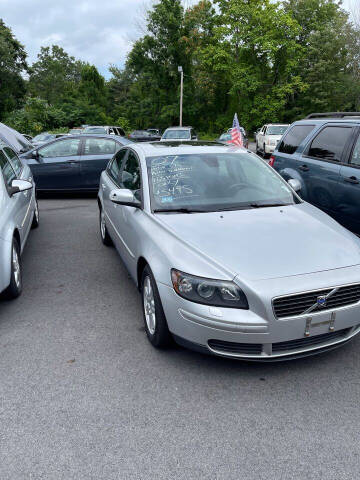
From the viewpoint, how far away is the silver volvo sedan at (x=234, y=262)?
287cm

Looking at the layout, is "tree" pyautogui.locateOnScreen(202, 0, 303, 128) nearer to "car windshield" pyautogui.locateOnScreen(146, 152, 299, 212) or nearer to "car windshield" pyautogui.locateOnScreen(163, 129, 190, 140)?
"car windshield" pyautogui.locateOnScreen(163, 129, 190, 140)

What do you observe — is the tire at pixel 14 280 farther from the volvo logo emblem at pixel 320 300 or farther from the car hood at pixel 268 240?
the volvo logo emblem at pixel 320 300

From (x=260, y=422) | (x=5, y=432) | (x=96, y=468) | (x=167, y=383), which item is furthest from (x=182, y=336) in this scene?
(x=5, y=432)

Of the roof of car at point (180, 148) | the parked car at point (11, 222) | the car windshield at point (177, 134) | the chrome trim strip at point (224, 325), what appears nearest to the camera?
the chrome trim strip at point (224, 325)

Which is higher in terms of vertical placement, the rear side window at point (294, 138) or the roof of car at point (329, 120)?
the roof of car at point (329, 120)

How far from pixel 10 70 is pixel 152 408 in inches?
1932

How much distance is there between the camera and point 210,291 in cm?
294

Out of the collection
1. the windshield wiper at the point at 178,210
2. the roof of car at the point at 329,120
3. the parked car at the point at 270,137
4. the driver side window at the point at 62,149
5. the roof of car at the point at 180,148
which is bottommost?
the parked car at the point at 270,137

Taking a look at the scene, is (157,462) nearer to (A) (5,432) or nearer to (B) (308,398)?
(A) (5,432)

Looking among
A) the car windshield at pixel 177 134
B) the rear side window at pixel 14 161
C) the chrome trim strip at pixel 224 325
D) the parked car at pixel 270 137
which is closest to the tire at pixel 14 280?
the rear side window at pixel 14 161

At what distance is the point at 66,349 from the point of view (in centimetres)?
353

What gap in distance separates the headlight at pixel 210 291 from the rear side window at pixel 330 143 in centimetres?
322

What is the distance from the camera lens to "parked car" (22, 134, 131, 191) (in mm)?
10266

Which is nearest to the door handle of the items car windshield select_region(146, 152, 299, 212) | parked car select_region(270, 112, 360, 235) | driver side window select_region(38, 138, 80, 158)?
parked car select_region(270, 112, 360, 235)
